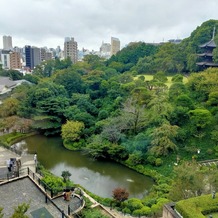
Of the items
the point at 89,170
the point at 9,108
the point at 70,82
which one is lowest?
the point at 89,170

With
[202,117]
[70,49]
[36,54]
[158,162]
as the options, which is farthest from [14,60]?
[202,117]

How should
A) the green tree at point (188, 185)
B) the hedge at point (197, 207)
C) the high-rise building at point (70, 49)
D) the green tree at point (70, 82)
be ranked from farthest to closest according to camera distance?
the high-rise building at point (70, 49)
the green tree at point (70, 82)
the green tree at point (188, 185)
the hedge at point (197, 207)

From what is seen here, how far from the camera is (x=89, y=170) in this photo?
67.2 feet

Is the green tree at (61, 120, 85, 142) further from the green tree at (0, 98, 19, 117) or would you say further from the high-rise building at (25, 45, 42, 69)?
the high-rise building at (25, 45, 42, 69)

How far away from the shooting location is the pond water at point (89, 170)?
58.8ft

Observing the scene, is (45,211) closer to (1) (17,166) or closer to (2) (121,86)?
(1) (17,166)

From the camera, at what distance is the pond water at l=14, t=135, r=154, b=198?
17927 mm

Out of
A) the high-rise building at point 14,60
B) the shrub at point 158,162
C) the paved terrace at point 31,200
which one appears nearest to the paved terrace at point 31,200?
the paved terrace at point 31,200

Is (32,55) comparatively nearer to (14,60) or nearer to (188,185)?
(14,60)

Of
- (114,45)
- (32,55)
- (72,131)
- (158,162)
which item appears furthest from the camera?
(114,45)

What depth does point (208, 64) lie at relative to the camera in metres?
32.1

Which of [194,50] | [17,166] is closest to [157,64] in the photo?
[194,50]

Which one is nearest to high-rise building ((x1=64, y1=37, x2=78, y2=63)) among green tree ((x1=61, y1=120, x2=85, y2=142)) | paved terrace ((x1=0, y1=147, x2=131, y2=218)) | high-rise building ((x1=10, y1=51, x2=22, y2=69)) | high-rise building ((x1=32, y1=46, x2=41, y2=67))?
high-rise building ((x1=32, y1=46, x2=41, y2=67))

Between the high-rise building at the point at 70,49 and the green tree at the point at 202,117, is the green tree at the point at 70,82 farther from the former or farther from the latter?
the high-rise building at the point at 70,49
